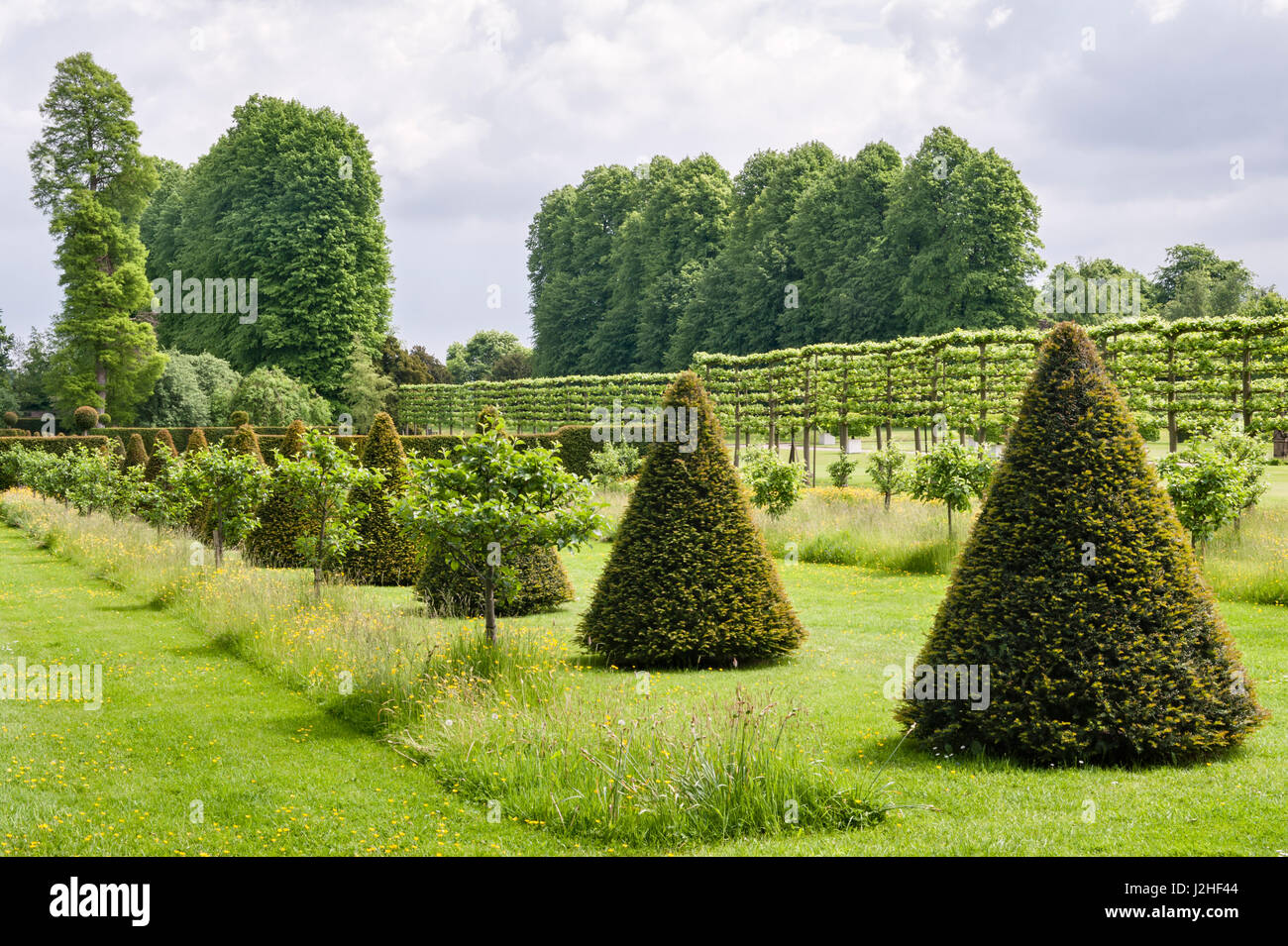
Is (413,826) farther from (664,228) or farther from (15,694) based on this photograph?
(664,228)

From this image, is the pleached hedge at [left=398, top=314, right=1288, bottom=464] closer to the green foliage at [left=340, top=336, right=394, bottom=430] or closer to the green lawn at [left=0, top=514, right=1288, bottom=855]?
the green lawn at [left=0, top=514, right=1288, bottom=855]

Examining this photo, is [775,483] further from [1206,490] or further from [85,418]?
[85,418]

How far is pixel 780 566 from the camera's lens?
1719 centimetres

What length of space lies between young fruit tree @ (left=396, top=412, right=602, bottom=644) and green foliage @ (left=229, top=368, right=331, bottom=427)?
3342 cm

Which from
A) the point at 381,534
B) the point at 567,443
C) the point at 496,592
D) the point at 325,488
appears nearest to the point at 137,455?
the point at 381,534

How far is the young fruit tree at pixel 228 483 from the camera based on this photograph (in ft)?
50.5

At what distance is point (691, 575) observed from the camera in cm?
1005

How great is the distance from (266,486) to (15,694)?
6631 millimetres

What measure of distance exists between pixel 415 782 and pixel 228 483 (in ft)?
33.0

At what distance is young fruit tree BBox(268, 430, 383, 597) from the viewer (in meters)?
13.5

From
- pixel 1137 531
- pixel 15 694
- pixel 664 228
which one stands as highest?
pixel 664 228

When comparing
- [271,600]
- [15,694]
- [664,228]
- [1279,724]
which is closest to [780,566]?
[271,600]

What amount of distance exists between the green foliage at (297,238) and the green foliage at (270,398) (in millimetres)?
1512

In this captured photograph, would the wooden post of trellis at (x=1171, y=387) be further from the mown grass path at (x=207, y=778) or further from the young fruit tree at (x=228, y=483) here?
the mown grass path at (x=207, y=778)
